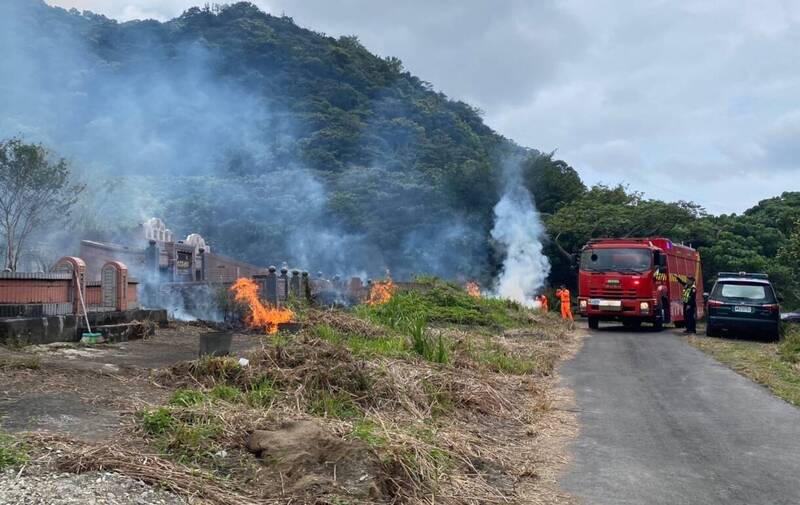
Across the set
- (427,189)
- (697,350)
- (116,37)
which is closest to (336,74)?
(116,37)

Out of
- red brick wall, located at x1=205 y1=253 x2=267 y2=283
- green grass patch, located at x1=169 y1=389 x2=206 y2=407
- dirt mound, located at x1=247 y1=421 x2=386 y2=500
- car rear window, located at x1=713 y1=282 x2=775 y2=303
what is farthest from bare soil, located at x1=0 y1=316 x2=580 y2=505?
red brick wall, located at x1=205 y1=253 x2=267 y2=283

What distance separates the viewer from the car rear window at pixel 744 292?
17.7 metres

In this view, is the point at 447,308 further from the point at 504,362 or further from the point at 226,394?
the point at 226,394

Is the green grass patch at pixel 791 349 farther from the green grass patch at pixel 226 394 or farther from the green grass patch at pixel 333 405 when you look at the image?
the green grass patch at pixel 226 394

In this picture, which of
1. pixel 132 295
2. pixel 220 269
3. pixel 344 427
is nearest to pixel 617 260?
pixel 132 295

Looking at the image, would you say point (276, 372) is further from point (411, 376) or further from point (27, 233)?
point (27, 233)

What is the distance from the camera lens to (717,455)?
6.44 m

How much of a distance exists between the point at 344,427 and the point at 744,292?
15.5 metres

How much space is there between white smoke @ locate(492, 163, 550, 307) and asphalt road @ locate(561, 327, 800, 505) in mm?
22357

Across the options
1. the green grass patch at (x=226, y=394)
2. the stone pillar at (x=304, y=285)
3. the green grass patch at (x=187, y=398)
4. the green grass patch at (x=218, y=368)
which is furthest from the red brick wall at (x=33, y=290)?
the stone pillar at (x=304, y=285)

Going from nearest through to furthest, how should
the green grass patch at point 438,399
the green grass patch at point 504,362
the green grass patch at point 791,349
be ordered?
the green grass patch at point 438,399
the green grass patch at point 504,362
the green grass patch at point 791,349

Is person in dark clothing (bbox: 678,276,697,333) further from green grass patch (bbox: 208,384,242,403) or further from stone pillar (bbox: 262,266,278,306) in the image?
green grass patch (bbox: 208,384,242,403)

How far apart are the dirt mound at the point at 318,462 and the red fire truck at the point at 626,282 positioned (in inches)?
655

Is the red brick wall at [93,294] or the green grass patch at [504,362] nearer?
the green grass patch at [504,362]
